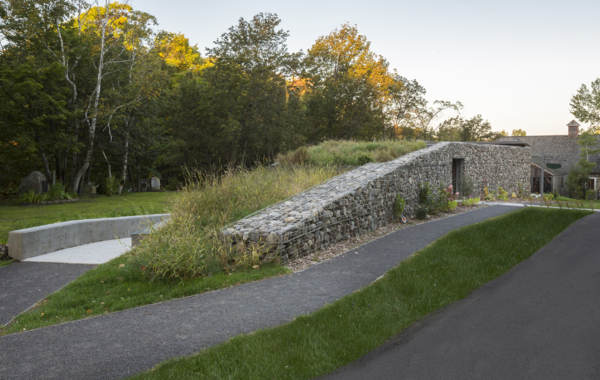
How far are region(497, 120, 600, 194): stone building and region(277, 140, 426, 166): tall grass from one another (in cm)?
2280

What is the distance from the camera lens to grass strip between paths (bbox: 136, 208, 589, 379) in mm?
3787

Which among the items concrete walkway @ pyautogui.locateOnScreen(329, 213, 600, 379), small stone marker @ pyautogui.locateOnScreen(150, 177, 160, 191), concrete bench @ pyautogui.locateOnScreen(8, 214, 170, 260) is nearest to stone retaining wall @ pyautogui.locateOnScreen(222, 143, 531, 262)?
concrete bench @ pyautogui.locateOnScreen(8, 214, 170, 260)

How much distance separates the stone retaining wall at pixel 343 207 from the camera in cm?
767

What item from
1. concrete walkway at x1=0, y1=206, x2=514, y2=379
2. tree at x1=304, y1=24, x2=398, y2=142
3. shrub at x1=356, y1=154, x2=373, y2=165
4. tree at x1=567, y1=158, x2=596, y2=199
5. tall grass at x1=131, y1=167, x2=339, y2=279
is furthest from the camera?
tree at x1=567, y1=158, x2=596, y2=199

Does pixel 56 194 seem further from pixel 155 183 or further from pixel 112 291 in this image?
pixel 112 291

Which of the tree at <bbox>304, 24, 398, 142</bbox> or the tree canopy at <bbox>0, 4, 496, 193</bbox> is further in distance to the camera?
the tree at <bbox>304, 24, 398, 142</bbox>

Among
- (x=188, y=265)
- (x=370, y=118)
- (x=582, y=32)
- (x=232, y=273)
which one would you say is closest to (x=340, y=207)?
(x=232, y=273)

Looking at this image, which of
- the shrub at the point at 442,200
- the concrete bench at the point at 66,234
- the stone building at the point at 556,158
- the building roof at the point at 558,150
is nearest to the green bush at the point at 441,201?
the shrub at the point at 442,200

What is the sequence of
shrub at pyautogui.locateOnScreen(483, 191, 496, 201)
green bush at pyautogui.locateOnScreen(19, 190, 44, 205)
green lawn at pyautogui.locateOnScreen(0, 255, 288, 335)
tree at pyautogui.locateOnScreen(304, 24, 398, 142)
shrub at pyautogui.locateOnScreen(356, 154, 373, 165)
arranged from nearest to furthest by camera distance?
green lawn at pyautogui.locateOnScreen(0, 255, 288, 335), shrub at pyautogui.locateOnScreen(356, 154, 373, 165), green bush at pyautogui.locateOnScreen(19, 190, 44, 205), shrub at pyautogui.locateOnScreen(483, 191, 496, 201), tree at pyautogui.locateOnScreen(304, 24, 398, 142)

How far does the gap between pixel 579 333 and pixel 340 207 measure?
17.7ft

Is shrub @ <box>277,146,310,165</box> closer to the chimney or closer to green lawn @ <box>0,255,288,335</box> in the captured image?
green lawn @ <box>0,255,288,335</box>

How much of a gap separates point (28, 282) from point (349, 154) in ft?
38.5

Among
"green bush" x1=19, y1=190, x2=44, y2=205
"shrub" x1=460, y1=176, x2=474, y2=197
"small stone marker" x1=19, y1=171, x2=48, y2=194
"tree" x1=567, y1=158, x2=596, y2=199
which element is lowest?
"tree" x1=567, y1=158, x2=596, y2=199

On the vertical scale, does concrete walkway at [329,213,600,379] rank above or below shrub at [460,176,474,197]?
below
